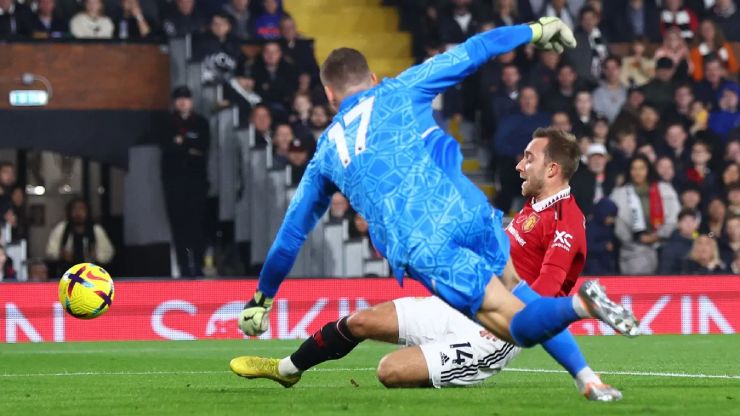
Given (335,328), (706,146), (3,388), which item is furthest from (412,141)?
(706,146)

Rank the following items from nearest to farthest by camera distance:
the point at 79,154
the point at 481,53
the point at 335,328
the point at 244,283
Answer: the point at 481,53 → the point at 335,328 → the point at 244,283 → the point at 79,154

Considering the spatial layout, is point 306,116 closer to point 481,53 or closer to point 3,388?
point 3,388

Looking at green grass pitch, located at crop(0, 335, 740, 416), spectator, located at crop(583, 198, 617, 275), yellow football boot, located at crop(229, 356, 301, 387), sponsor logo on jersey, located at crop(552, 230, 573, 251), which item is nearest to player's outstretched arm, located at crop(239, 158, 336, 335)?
green grass pitch, located at crop(0, 335, 740, 416)

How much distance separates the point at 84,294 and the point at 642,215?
9757 millimetres

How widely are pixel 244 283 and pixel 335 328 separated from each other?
8.21 metres

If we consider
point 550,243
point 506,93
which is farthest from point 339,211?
point 550,243

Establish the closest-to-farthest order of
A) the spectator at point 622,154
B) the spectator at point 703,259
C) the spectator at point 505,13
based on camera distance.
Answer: the spectator at point 703,259, the spectator at point 622,154, the spectator at point 505,13

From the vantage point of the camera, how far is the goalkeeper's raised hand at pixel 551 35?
317 inches

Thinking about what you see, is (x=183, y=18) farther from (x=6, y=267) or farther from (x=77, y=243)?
(x=6, y=267)

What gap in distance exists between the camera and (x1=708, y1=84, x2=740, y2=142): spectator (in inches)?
819

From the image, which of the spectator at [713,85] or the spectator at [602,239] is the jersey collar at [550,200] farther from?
the spectator at [713,85]

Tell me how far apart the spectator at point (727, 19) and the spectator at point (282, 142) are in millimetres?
7015

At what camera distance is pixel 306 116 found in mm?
19766

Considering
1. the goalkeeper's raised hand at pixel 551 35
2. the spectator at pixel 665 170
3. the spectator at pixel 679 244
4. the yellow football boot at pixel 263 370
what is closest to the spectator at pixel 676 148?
the spectator at pixel 665 170
